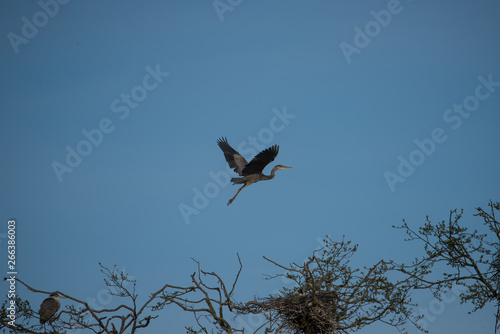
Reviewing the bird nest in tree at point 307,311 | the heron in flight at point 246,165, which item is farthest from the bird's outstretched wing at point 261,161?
the bird nest in tree at point 307,311

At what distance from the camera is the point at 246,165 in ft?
44.3

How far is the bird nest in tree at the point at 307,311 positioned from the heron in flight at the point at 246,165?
384cm

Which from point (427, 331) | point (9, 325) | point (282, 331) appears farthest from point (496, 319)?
point (9, 325)

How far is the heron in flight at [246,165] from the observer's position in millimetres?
13031

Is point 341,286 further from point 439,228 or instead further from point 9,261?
point 9,261

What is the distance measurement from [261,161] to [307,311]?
427 centimetres

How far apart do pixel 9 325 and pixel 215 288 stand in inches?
118

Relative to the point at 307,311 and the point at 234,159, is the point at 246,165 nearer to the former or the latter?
the point at 234,159

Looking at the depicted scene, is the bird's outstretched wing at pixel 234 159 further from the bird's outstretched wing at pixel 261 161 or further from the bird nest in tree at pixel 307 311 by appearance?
the bird nest in tree at pixel 307 311

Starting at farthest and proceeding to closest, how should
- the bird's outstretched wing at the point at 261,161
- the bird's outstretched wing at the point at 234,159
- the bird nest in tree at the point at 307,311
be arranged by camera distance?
the bird's outstretched wing at the point at 234,159 < the bird's outstretched wing at the point at 261,161 < the bird nest in tree at the point at 307,311

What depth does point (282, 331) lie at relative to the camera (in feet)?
31.1

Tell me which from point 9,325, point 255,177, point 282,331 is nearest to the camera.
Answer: point 9,325

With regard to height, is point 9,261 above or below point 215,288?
above

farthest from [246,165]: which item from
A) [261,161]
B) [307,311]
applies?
[307,311]
